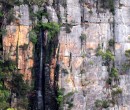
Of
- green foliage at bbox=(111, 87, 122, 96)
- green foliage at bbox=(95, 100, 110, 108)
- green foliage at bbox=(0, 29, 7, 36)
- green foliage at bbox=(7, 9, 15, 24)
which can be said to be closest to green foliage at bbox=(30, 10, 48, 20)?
green foliage at bbox=(7, 9, 15, 24)

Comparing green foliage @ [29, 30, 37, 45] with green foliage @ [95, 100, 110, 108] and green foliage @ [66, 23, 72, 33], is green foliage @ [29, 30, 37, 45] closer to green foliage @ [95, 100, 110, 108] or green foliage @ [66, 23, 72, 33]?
green foliage @ [66, 23, 72, 33]

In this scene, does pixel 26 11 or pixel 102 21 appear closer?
pixel 26 11

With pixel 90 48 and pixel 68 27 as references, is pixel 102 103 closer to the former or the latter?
pixel 90 48

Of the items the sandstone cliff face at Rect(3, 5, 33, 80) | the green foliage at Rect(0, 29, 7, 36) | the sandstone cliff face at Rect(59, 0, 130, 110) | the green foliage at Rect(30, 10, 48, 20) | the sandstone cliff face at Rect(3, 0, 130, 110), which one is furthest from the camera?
the sandstone cliff face at Rect(59, 0, 130, 110)

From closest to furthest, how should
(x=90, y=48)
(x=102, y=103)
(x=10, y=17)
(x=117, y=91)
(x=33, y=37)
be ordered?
(x=10, y=17) → (x=33, y=37) → (x=102, y=103) → (x=90, y=48) → (x=117, y=91)

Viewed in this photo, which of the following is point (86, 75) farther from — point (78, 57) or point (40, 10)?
point (40, 10)

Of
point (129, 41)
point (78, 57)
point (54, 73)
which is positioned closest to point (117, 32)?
point (129, 41)

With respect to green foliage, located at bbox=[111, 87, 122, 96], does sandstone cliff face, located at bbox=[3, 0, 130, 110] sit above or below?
above

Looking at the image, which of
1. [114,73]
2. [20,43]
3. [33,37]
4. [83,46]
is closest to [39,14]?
[33,37]

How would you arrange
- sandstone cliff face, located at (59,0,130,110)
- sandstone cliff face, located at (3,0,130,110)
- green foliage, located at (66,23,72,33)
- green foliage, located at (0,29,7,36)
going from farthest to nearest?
green foliage, located at (66,23,72,33) → sandstone cliff face, located at (59,0,130,110) → sandstone cliff face, located at (3,0,130,110) → green foliage, located at (0,29,7,36)
